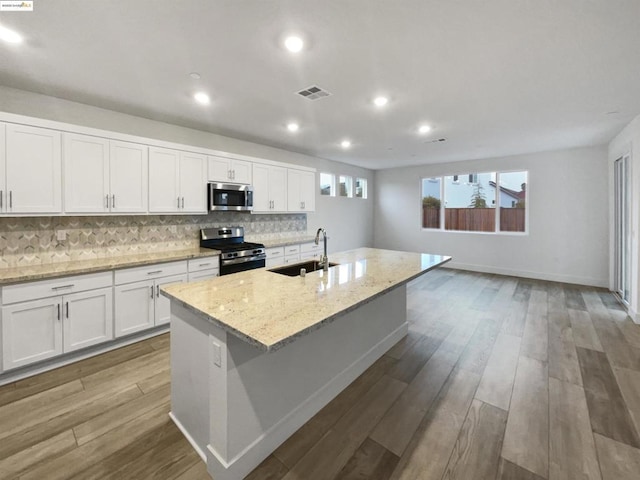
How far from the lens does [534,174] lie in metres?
6.01

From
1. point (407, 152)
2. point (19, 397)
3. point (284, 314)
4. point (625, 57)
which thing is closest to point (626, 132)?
point (625, 57)

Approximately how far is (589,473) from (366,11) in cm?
300

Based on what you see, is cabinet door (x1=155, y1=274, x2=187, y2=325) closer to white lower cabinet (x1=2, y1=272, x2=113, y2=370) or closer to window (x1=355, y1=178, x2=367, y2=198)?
white lower cabinet (x1=2, y1=272, x2=113, y2=370)

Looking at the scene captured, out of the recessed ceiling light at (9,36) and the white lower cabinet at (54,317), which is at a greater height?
the recessed ceiling light at (9,36)

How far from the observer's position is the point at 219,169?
4.12m

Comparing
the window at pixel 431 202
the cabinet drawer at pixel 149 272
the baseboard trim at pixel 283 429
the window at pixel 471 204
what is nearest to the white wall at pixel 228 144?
the window at pixel 431 202

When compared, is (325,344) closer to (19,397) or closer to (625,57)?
(19,397)

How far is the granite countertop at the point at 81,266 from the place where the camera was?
2418 mm

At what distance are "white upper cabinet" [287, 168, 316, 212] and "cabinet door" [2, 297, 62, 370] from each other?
348 cm

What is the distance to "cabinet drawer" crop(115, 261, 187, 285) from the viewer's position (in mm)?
2975

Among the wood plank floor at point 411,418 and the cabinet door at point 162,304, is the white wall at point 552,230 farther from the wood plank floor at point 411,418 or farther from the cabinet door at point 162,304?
the cabinet door at point 162,304

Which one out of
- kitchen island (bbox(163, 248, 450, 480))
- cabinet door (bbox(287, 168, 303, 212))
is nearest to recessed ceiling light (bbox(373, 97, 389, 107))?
kitchen island (bbox(163, 248, 450, 480))

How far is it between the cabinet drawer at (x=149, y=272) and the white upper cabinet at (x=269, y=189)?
1.60 meters

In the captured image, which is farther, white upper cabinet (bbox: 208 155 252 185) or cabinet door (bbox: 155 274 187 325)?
white upper cabinet (bbox: 208 155 252 185)
